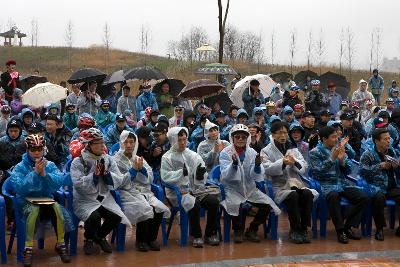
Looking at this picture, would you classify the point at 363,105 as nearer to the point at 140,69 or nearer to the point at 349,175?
the point at 140,69

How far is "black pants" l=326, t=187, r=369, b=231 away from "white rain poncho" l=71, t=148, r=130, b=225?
8.38 feet

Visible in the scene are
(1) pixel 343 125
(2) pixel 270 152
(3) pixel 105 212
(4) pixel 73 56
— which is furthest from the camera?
(4) pixel 73 56

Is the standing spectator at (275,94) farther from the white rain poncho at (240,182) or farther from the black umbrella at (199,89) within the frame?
the white rain poncho at (240,182)

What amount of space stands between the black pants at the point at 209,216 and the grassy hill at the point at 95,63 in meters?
31.0

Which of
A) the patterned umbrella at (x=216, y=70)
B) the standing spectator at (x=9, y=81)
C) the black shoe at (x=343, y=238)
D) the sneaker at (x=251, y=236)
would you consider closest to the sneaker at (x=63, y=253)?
the sneaker at (x=251, y=236)

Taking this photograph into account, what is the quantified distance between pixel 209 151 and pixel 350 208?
88.9 inches

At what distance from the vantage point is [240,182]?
282 inches

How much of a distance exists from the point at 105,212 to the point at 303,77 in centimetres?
1397

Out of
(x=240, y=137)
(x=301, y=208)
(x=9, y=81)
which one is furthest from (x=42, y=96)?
(x=301, y=208)

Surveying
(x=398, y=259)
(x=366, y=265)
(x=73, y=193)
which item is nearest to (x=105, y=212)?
(x=73, y=193)

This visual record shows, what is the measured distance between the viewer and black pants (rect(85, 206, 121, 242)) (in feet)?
20.7

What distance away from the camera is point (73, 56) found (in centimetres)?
5009

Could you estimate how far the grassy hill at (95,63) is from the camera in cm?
4203

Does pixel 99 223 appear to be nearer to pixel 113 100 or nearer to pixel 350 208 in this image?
pixel 350 208
